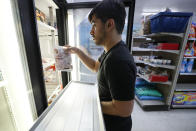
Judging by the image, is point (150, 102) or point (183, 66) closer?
point (183, 66)

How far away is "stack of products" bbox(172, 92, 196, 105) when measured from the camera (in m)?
1.68

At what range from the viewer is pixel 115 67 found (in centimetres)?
47

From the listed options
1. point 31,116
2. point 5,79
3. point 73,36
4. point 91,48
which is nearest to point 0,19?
point 5,79

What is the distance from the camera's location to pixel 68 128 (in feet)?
1.35

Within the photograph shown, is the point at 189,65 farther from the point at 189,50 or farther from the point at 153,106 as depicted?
the point at 153,106

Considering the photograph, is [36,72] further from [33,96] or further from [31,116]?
[31,116]

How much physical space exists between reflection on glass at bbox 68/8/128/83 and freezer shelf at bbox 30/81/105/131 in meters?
0.73

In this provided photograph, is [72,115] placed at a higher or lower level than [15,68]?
lower

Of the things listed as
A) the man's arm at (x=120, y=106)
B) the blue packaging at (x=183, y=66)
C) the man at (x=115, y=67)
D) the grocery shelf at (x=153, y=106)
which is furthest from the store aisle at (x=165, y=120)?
the man's arm at (x=120, y=106)

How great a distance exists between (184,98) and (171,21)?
1.56m

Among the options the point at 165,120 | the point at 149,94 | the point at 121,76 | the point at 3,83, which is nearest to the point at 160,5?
the point at 149,94

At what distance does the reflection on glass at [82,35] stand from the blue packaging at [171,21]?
2.19ft

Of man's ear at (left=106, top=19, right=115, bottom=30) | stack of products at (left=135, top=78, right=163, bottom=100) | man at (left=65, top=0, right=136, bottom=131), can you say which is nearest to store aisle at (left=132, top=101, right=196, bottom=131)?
stack of products at (left=135, top=78, right=163, bottom=100)

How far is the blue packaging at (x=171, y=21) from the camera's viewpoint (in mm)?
1298
